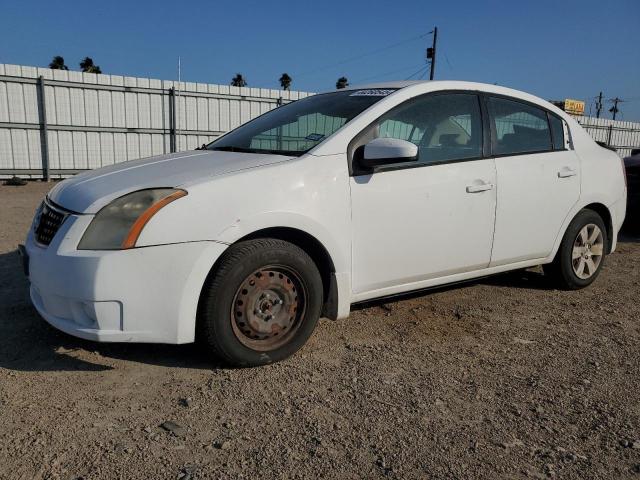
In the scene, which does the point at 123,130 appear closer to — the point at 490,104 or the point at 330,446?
the point at 490,104

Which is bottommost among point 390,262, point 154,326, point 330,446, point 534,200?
point 330,446

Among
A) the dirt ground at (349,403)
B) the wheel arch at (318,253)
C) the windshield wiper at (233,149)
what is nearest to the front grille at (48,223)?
the dirt ground at (349,403)

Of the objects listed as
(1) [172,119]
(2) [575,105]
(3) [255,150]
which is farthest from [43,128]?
(2) [575,105]

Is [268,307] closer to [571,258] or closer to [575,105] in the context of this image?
[571,258]

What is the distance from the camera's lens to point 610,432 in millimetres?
2430

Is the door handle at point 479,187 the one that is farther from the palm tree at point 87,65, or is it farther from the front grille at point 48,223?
the palm tree at point 87,65

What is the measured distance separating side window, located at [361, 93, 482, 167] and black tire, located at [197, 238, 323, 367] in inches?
37.0

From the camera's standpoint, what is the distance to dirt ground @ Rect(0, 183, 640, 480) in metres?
2.16

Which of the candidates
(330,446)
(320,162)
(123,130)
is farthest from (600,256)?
(123,130)

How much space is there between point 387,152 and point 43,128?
1213 cm

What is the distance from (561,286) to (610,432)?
2440 mm

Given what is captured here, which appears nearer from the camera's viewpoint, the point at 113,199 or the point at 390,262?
the point at 113,199

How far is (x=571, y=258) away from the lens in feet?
14.9

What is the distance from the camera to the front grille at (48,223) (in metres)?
2.85
